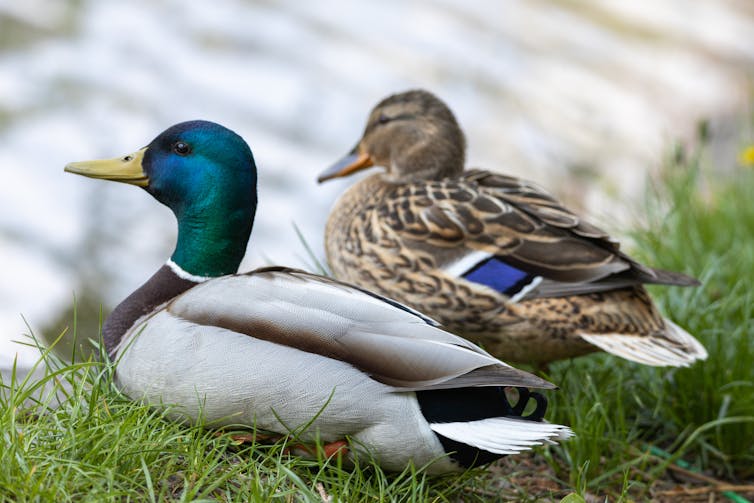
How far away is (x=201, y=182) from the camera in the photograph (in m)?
2.99

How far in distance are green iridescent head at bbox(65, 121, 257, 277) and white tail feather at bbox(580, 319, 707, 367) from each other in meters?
1.22

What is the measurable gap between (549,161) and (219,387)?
18.5 feet

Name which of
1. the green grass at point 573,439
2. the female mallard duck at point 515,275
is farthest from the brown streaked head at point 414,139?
the green grass at point 573,439

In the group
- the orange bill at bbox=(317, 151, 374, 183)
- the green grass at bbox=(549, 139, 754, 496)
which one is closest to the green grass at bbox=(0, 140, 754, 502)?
the green grass at bbox=(549, 139, 754, 496)

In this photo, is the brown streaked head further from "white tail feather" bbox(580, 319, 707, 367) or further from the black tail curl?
the black tail curl

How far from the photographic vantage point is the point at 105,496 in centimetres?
228

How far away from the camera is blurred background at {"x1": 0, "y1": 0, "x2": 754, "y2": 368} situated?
6.71 m

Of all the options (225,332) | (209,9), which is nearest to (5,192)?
(209,9)

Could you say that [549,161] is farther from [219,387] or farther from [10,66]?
[219,387]

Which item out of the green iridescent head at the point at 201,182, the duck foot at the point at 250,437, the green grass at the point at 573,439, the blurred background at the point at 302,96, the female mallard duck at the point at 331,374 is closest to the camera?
the green grass at the point at 573,439

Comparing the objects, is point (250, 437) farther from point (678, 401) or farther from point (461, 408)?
point (678, 401)

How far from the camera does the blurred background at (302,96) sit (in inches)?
264

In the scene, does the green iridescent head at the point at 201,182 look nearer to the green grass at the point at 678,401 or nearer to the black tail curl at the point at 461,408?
the black tail curl at the point at 461,408

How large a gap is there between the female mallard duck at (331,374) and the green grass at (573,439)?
86mm
